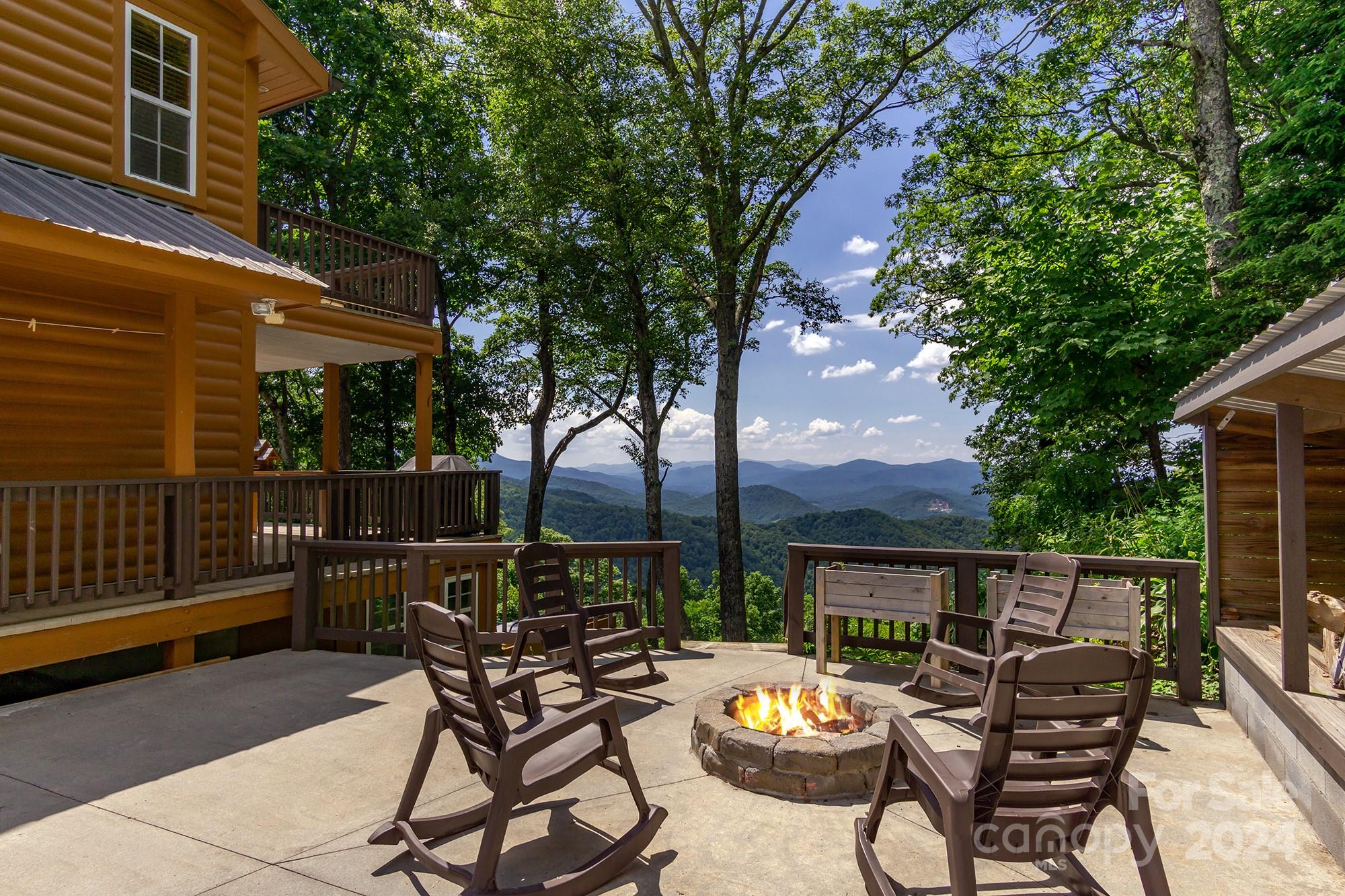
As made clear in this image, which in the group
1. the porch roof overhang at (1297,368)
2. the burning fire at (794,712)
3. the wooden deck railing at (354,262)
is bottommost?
the burning fire at (794,712)

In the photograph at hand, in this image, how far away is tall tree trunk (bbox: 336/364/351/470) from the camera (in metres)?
16.1

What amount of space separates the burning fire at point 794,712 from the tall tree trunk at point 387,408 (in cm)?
1437

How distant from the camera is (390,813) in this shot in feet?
10.1

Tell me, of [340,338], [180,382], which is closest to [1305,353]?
[180,382]

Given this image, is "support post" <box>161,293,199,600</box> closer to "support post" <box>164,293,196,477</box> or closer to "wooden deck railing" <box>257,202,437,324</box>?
"support post" <box>164,293,196,477</box>

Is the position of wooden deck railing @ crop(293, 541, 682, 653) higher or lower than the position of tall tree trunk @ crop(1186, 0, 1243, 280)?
lower

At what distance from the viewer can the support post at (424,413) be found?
32.5ft

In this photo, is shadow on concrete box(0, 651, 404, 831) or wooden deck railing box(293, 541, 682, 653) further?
wooden deck railing box(293, 541, 682, 653)

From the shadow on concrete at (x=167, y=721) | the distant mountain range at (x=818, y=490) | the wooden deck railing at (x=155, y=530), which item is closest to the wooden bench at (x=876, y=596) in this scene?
the shadow on concrete at (x=167, y=721)

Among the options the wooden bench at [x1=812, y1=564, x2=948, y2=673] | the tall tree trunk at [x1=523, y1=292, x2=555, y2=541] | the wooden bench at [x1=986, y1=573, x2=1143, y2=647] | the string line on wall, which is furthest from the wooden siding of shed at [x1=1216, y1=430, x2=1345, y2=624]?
the tall tree trunk at [x1=523, y1=292, x2=555, y2=541]

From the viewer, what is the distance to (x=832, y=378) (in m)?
47.9

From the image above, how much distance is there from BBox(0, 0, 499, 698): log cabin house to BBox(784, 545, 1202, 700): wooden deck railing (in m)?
4.51

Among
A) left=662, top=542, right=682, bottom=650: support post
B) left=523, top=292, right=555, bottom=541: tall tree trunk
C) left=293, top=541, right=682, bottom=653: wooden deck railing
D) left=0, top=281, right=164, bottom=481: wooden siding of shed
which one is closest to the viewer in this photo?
left=293, top=541, right=682, bottom=653: wooden deck railing

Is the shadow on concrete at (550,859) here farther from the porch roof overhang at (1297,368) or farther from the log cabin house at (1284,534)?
the porch roof overhang at (1297,368)
